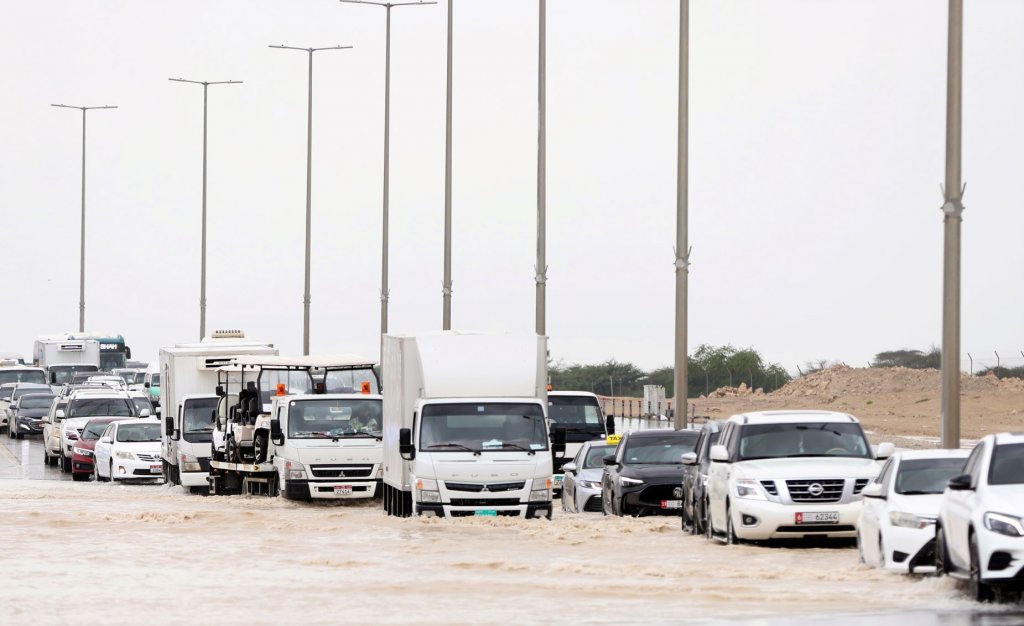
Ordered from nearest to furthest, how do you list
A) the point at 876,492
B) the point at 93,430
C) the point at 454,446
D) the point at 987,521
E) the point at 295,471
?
the point at 987,521, the point at 876,492, the point at 454,446, the point at 295,471, the point at 93,430

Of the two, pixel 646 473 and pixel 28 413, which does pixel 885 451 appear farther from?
pixel 28 413

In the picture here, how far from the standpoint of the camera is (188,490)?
41.2 meters

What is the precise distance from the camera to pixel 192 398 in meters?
41.4

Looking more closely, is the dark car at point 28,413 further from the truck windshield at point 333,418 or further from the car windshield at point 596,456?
the car windshield at point 596,456

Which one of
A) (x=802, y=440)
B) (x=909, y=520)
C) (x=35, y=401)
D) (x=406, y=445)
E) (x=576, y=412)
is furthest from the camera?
(x=35, y=401)

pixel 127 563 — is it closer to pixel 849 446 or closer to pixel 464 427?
pixel 464 427

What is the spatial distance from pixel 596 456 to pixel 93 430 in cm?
1801

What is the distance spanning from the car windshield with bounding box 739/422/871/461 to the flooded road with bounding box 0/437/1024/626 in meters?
1.29

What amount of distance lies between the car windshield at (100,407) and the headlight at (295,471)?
18.9m

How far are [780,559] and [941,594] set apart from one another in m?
4.55

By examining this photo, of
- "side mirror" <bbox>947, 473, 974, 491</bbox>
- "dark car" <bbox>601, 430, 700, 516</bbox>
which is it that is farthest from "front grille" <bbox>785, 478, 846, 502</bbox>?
"dark car" <bbox>601, 430, 700, 516</bbox>

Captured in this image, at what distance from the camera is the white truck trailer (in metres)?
40.7

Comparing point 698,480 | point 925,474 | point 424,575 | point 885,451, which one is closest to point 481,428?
point 698,480

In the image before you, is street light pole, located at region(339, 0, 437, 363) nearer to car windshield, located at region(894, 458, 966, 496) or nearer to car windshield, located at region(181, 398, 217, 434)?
car windshield, located at region(181, 398, 217, 434)
